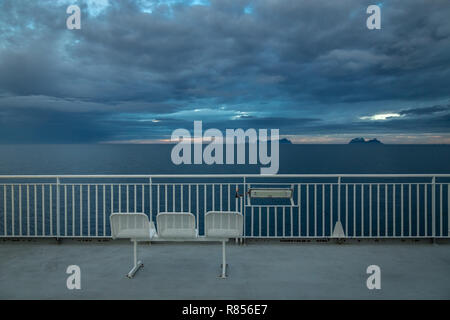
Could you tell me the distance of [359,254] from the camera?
452cm

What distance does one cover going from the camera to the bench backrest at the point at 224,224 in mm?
3591

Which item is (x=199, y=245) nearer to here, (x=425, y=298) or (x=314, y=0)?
(x=425, y=298)

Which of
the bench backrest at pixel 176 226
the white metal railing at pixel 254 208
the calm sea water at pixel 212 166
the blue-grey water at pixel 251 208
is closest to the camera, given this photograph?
the bench backrest at pixel 176 226

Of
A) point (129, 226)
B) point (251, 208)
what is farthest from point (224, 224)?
point (251, 208)

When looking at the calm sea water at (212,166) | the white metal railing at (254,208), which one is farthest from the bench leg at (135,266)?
the calm sea water at (212,166)

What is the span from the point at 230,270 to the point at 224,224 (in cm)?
66

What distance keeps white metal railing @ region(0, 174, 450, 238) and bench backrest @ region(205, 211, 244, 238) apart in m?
0.63

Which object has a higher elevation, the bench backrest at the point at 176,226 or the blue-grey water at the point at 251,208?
the bench backrest at the point at 176,226

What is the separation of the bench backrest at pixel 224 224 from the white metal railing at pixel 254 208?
2.07 ft

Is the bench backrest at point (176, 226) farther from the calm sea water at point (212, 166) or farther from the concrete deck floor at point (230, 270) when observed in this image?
the calm sea water at point (212, 166)

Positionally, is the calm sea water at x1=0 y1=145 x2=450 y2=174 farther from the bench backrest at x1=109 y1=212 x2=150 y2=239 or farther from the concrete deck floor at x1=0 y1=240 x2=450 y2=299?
the bench backrest at x1=109 y1=212 x2=150 y2=239

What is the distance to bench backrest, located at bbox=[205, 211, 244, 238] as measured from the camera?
3591 mm

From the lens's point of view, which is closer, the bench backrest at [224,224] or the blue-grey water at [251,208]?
the bench backrest at [224,224]
